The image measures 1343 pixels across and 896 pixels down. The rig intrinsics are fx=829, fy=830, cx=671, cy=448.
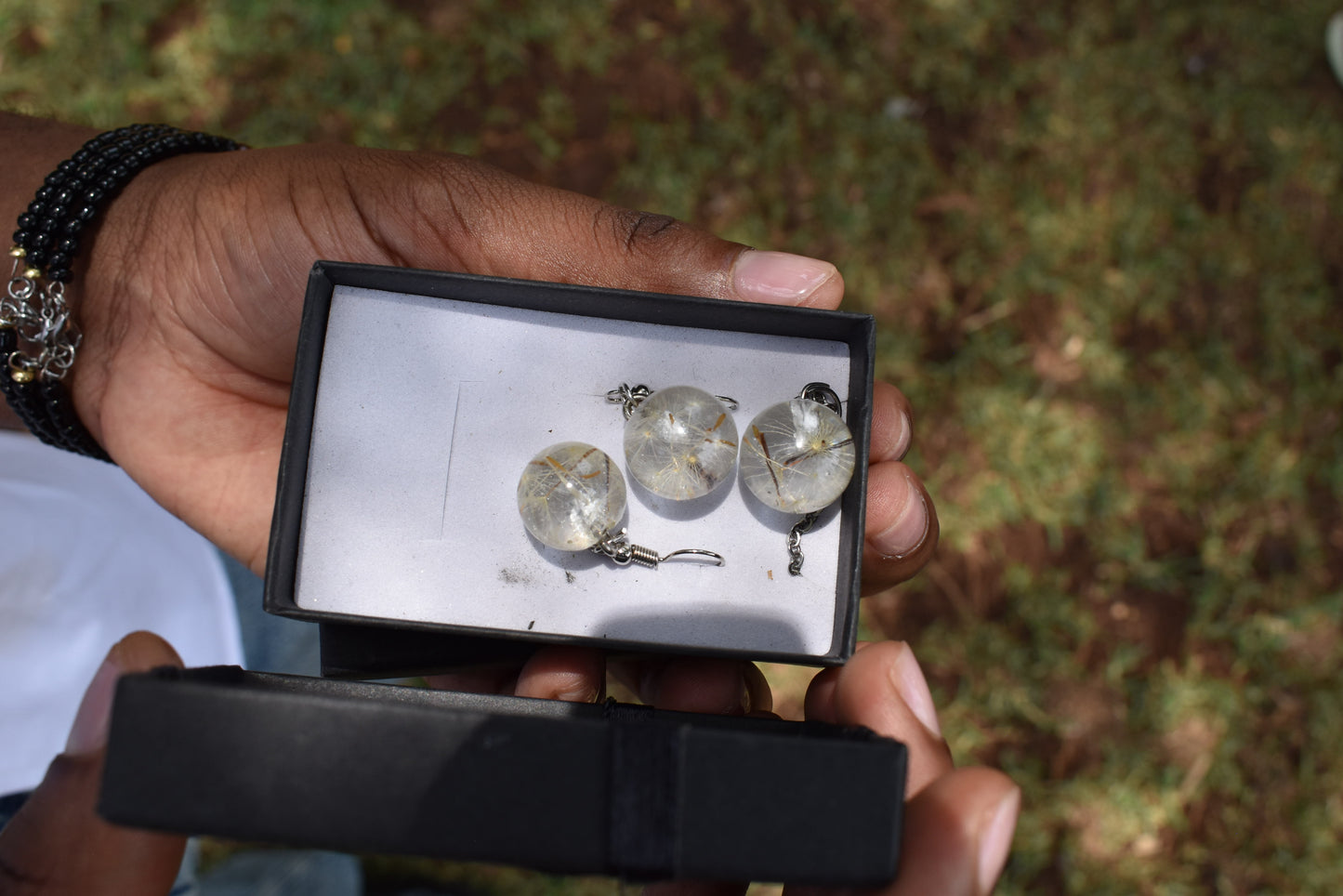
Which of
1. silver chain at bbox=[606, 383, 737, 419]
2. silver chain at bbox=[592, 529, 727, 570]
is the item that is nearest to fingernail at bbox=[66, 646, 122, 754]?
silver chain at bbox=[592, 529, 727, 570]

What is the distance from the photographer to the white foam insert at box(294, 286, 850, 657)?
1.39 m

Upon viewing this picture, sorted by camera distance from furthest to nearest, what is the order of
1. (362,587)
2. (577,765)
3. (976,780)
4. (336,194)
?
1. (336,194)
2. (362,587)
3. (976,780)
4. (577,765)

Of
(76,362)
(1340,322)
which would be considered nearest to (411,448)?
(76,362)

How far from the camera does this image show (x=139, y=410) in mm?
1750

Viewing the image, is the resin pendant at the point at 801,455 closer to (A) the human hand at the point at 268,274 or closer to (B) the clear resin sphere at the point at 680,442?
(B) the clear resin sphere at the point at 680,442

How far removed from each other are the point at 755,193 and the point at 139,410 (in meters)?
1.83

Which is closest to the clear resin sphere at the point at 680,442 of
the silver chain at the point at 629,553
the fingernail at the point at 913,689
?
the silver chain at the point at 629,553

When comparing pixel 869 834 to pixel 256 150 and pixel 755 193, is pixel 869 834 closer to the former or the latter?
pixel 256 150

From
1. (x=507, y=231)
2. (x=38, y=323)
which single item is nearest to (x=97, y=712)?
(x=38, y=323)

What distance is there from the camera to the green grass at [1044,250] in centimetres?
244

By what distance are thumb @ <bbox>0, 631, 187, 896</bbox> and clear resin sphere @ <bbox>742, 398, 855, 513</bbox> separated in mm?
923

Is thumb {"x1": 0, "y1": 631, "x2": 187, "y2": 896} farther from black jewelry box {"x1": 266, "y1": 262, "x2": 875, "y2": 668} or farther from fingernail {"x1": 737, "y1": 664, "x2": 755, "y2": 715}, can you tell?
fingernail {"x1": 737, "y1": 664, "x2": 755, "y2": 715}

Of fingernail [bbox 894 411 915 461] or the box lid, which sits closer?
the box lid

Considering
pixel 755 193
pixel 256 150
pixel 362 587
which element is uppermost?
pixel 755 193
